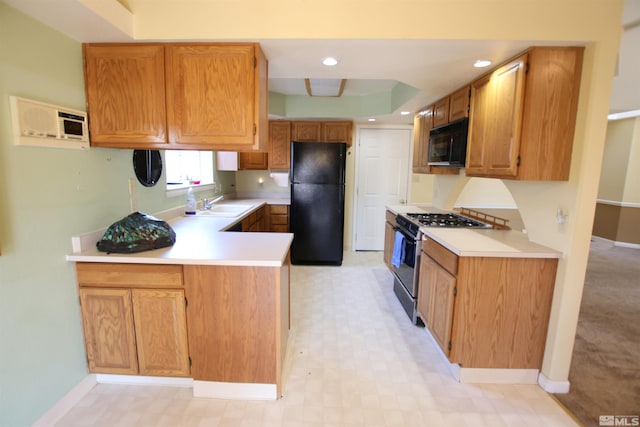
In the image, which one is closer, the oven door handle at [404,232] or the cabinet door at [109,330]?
the cabinet door at [109,330]

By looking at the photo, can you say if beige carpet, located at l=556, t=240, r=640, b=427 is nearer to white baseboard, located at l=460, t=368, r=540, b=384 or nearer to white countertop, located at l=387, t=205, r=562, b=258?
white baseboard, located at l=460, t=368, r=540, b=384

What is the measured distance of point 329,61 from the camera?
206 centimetres

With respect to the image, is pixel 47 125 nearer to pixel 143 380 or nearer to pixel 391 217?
pixel 143 380

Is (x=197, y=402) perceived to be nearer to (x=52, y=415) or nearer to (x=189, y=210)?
(x=52, y=415)

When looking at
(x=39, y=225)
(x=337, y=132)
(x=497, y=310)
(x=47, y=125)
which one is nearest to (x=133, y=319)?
(x=39, y=225)

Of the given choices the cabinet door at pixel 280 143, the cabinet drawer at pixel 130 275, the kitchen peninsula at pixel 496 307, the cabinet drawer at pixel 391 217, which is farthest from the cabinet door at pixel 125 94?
the cabinet door at pixel 280 143

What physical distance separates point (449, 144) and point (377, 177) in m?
2.29

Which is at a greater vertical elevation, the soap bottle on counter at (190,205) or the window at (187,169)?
the window at (187,169)

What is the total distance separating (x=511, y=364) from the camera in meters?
2.03

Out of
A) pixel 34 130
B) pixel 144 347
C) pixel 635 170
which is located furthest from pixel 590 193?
pixel 635 170

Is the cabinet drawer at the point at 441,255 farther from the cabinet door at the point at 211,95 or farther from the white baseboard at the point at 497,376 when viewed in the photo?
the cabinet door at the point at 211,95

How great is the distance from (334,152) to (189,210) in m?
1.99

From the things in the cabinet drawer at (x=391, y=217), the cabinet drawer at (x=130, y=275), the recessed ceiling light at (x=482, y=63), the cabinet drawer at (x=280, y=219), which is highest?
the recessed ceiling light at (x=482, y=63)

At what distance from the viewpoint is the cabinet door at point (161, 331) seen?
182 cm
